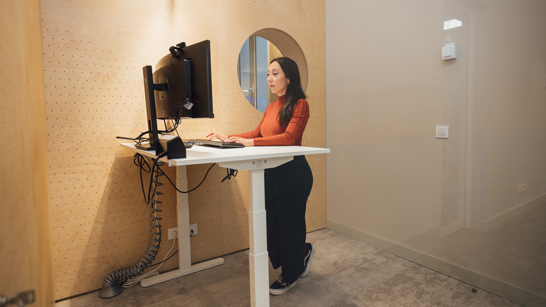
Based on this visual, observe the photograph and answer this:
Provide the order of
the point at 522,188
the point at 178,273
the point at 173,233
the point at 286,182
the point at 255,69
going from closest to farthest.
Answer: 1. the point at 522,188
2. the point at 286,182
3. the point at 178,273
4. the point at 173,233
5. the point at 255,69

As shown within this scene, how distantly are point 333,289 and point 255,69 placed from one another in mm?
3055

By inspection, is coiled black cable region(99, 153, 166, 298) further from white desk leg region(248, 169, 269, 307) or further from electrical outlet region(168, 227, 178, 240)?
white desk leg region(248, 169, 269, 307)

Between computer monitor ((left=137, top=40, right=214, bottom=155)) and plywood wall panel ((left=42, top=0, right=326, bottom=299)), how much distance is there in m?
0.65

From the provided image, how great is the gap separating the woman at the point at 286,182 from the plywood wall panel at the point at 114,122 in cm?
57

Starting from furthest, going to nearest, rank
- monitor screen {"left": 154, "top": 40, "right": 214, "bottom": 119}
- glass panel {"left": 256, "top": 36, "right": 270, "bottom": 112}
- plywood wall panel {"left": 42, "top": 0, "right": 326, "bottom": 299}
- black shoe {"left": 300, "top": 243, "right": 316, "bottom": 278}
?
glass panel {"left": 256, "top": 36, "right": 270, "bottom": 112}, black shoe {"left": 300, "top": 243, "right": 316, "bottom": 278}, plywood wall panel {"left": 42, "top": 0, "right": 326, "bottom": 299}, monitor screen {"left": 154, "top": 40, "right": 214, "bottom": 119}

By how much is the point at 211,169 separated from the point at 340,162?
4.07 ft

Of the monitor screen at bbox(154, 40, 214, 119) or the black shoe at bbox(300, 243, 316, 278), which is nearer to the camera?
the monitor screen at bbox(154, 40, 214, 119)

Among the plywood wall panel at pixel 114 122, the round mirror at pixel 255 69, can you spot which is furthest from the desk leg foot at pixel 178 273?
the round mirror at pixel 255 69

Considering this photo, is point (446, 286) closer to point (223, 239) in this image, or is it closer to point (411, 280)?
point (411, 280)

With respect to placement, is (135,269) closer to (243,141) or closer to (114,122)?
(114,122)

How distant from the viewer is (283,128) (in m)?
2.05

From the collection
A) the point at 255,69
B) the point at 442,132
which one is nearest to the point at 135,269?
the point at 442,132

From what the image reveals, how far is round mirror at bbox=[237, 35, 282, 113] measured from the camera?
164 inches

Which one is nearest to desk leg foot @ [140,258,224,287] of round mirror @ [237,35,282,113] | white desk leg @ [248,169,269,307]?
white desk leg @ [248,169,269,307]
